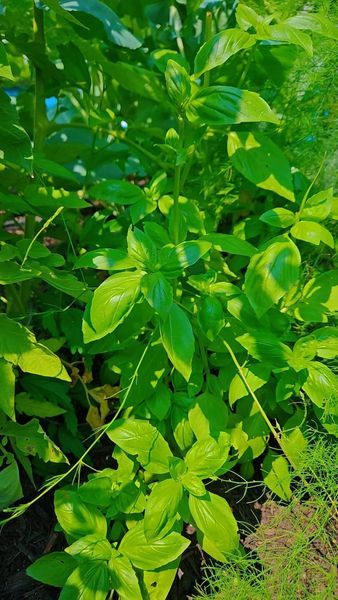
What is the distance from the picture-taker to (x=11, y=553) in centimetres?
124

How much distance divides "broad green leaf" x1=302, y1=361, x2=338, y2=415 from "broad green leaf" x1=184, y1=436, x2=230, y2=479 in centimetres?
16

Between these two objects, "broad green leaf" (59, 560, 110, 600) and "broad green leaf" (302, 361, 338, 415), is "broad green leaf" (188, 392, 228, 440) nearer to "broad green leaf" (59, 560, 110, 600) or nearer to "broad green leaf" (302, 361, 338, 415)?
"broad green leaf" (302, 361, 338, 415)

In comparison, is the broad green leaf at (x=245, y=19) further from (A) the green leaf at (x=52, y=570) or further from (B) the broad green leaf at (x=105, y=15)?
(A) the green leaf at (x=52, y=570)

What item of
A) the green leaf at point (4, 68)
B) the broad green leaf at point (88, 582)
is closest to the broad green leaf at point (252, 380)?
the broad green leaf at point (88, 582)

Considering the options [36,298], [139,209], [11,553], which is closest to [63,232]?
[36,298]

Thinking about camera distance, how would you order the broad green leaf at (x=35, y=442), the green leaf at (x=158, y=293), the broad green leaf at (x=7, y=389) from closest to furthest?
the green leaf at (x=158, y=293), the broad green leaf at (x=7, y=389), the broad green leaf at (x=35, y=442)

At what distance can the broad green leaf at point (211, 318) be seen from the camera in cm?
105

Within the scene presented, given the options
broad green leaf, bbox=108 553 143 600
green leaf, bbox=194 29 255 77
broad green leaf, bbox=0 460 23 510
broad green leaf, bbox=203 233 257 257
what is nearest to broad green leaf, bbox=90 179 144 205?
broad green leaf, bbox=203 233 257 257

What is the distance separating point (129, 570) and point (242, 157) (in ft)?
2.30

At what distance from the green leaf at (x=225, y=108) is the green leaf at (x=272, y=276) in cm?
20

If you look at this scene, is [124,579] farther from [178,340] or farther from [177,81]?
[177,81]

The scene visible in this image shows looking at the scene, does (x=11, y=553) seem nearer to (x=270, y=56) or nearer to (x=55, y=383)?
(x=55, y=383)

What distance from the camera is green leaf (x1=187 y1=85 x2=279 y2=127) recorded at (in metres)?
0.98

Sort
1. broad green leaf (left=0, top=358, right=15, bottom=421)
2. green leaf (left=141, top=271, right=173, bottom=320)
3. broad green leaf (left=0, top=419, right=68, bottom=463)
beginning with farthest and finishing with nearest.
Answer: broad green leaf (left=0, top=419, right=68, bottom=463) < broad green leaf (left=0, top=358, right=15, bottom=421) < green leaf (left=141, top=271, right=173, bottom=320)
